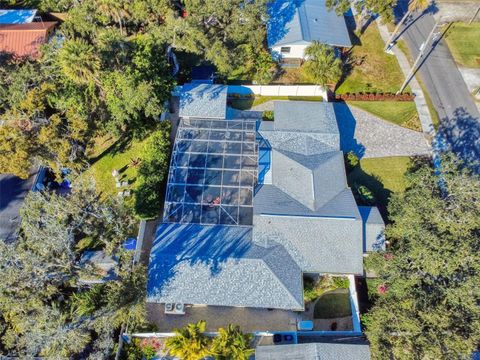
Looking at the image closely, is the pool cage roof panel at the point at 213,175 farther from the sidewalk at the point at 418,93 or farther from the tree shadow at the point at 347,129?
the sidewalk at the point at 418,93

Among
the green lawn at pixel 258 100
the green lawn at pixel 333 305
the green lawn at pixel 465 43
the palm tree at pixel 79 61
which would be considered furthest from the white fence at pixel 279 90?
the green lawn at pixel 333 305

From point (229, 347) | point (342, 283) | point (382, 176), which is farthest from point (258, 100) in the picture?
point (229, 347)

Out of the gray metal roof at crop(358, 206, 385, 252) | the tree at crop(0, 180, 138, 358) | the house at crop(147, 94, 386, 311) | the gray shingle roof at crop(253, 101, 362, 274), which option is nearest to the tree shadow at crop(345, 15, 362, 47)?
the gray shingle roof at crop(253, 101, 362, 274)

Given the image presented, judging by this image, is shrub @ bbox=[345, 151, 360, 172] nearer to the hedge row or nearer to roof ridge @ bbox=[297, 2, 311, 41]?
the hedge row

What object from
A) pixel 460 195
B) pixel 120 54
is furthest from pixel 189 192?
pixel 460 195

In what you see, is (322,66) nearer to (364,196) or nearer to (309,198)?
(364,196)

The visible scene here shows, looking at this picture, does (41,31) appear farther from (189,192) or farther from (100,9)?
(189,192)
